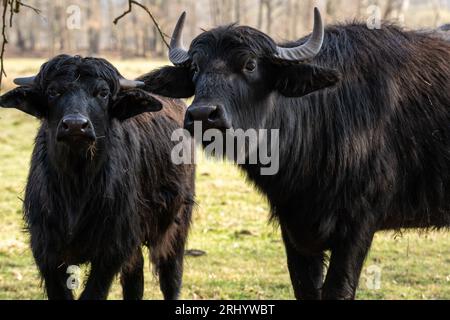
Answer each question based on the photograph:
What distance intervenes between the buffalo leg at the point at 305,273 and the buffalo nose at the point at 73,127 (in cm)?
154

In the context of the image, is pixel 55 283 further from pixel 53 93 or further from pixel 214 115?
pixel 214 115

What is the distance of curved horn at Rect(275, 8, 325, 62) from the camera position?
4.87 m

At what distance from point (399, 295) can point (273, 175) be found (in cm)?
269

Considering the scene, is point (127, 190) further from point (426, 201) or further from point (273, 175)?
point (426, 201)

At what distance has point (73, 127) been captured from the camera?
4703 mm

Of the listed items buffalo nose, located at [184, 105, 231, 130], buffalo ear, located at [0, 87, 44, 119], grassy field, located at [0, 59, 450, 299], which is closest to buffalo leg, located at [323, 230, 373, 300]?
grassy field, located at [0, 59, 450, 299]

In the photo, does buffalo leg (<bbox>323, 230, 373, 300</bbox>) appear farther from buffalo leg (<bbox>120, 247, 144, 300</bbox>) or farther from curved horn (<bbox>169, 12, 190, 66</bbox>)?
buffalo leg (<bbox>120, 247, 144, 300</bbox>)

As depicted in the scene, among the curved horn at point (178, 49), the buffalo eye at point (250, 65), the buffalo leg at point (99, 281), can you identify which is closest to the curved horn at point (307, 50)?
the buffalo eye at point (250, 65)

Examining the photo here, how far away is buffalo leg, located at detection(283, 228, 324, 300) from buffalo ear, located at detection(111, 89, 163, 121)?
1247mm

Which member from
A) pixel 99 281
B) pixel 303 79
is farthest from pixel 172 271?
pixel 303 79

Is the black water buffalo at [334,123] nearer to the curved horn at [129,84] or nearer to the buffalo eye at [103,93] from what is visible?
the curved horn at [129,84]

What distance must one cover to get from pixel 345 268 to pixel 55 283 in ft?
6.27
